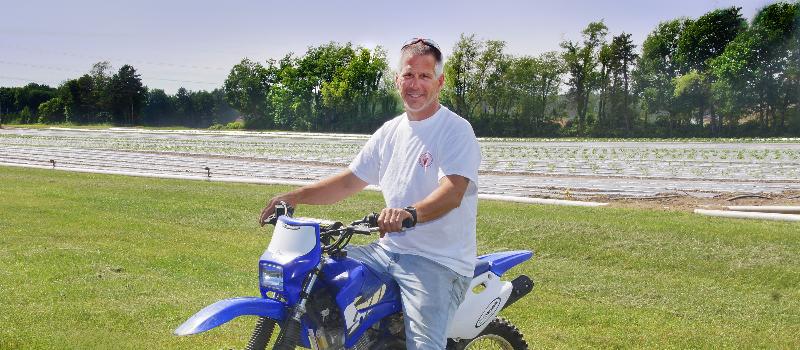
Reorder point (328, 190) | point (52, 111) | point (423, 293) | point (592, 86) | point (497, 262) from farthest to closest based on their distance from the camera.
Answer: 1. point (52, 111)
2. point (592, 86)
3. point (497, 262)
4. point (328, 190)
5. point (423, 293)

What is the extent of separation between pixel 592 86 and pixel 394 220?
224 feet

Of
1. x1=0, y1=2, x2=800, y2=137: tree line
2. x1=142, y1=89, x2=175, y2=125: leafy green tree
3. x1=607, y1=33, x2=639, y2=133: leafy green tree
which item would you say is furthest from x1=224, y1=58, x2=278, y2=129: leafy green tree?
x1=607, y1=33, x2=639, y2=133: leafy green tree

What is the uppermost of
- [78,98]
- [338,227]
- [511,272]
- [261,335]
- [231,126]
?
[78,98]

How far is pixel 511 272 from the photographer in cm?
954

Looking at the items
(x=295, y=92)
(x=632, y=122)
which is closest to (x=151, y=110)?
(x=295, y=92)

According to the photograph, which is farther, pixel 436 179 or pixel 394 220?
pixel 436 179

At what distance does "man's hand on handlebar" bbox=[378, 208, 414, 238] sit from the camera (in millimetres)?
3262

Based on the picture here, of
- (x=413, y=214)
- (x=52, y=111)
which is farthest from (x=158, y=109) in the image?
(x=413, y=214)

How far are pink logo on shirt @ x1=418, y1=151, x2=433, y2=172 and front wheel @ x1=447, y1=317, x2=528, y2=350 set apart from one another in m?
1.29

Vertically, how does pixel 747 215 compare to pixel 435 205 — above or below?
below

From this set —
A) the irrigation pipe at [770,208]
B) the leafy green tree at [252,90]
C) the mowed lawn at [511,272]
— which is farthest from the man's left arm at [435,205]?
A: the leafy green tree at [252,90]

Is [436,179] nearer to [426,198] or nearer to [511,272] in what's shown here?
[426,198]

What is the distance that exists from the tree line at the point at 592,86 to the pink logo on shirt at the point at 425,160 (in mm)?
59467

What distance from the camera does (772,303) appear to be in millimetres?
8375
